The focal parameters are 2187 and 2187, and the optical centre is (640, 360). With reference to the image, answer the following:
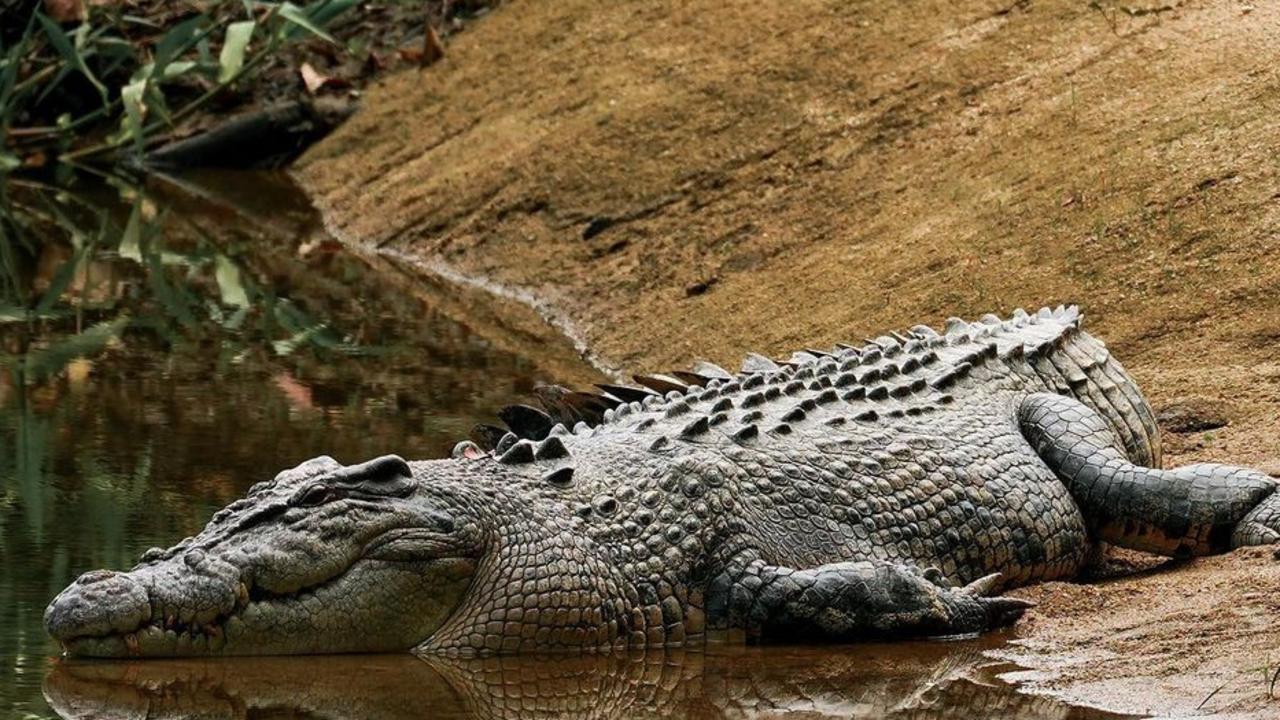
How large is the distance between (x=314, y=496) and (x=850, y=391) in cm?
194

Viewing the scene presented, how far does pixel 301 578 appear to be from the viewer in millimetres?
6137

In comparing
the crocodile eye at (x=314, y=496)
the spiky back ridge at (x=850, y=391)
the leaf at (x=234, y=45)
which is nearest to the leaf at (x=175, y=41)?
the leaf at (x=234, y=45)

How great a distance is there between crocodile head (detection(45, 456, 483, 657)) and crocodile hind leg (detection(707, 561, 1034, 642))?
80 centimetres

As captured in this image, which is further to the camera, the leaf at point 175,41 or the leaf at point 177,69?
the leaf at point 177,69

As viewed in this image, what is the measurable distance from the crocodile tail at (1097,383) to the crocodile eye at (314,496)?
109 inches

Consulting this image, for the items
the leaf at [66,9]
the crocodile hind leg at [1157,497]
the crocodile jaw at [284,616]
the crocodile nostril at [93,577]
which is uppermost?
the crocodile hind leg at [1157,497]

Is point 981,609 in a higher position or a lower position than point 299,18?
higher

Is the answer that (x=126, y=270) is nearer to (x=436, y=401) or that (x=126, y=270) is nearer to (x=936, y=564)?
(x=436, y=401)

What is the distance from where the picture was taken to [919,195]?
41.7 ft

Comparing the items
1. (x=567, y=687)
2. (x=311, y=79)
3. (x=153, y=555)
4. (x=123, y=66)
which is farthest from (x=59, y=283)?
(x=567, y=687)

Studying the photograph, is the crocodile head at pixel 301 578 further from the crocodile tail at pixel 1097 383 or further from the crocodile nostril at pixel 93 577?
the crocodile tail at pixel 1097 383

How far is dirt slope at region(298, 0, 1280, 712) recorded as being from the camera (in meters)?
10.3

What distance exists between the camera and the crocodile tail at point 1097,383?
781 cm

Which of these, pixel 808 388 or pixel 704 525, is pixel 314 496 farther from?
pixel 808 388
